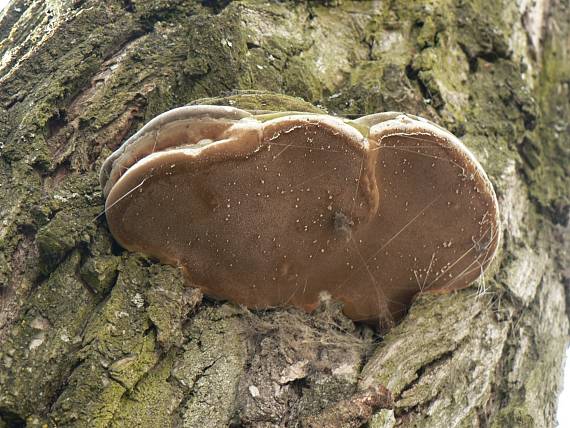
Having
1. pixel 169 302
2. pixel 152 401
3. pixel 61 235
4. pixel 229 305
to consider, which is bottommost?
pixel 229 305

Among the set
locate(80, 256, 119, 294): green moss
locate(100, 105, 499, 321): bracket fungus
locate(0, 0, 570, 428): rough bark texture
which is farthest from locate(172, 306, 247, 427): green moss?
locate(80, 256, 119, 294): green moss

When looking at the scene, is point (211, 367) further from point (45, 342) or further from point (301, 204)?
point (301, 204)

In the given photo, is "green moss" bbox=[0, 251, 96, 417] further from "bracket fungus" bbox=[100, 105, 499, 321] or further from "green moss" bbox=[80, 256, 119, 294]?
"bracket fungus" bbox=[100, 105, 499, 321]

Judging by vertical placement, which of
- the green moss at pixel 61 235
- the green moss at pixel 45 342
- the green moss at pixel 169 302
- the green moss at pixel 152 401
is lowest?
the green moss at pixel 152 401

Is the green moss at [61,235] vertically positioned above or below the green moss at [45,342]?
above

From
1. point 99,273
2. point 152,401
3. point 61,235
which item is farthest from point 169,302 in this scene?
point 61,235

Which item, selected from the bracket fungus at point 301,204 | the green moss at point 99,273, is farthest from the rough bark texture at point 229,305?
the bracket fungus at point 301,204

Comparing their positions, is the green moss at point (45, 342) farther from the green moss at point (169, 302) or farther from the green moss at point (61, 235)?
the green moss at point (169, 302)
